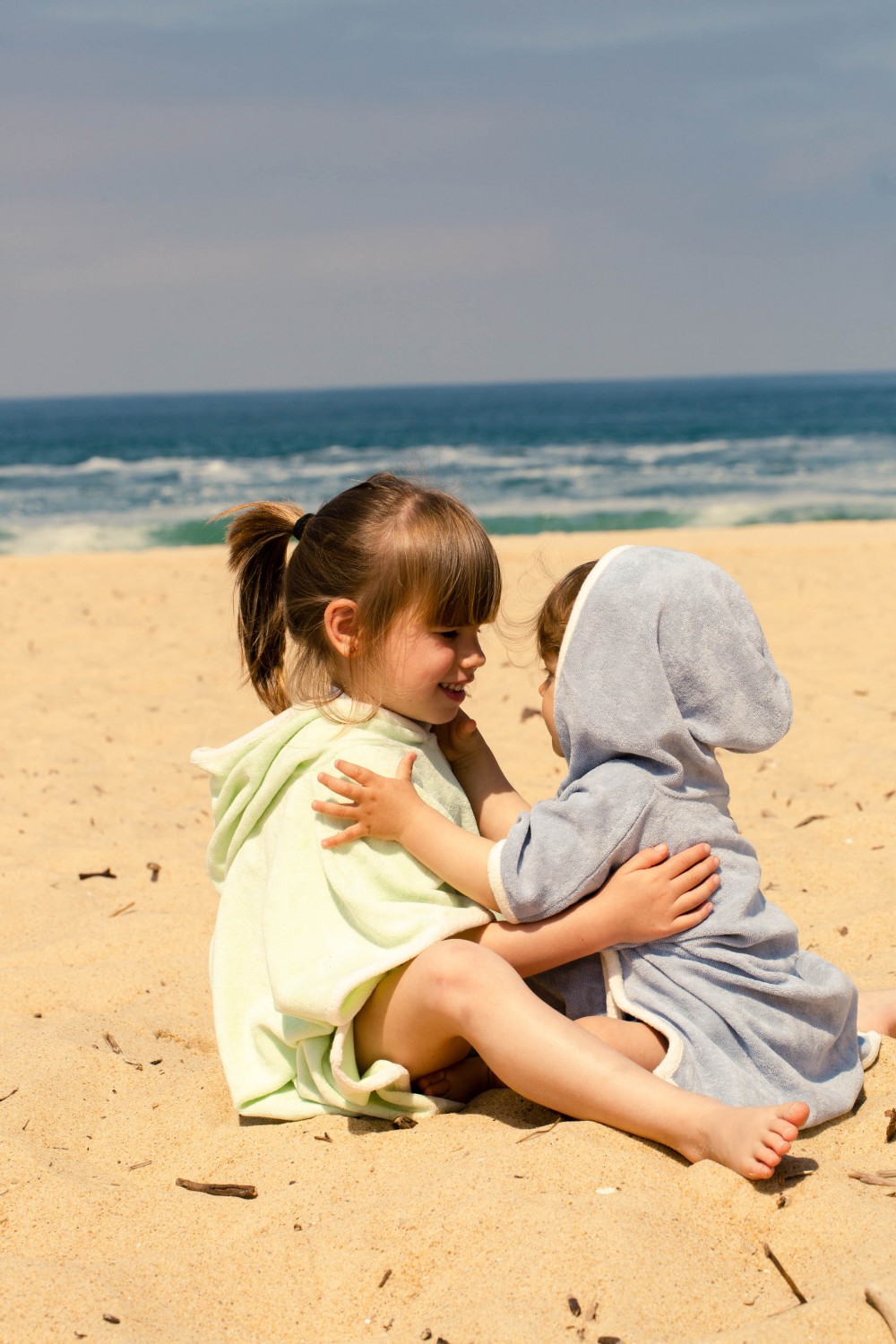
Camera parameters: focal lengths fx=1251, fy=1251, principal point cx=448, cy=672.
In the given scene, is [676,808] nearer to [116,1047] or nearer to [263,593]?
[263,593]

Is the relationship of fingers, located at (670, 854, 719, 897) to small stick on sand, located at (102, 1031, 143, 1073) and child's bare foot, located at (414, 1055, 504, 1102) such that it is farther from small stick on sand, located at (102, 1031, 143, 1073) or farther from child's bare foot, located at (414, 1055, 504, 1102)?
small stick on sand, located at (102, 1031, 143, 1073)

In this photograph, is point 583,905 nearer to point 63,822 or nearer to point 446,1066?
point 446,1066

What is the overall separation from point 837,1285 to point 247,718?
14.5ft

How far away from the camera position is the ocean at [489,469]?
19.2m

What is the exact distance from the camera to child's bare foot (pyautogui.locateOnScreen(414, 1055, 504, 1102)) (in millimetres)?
2434

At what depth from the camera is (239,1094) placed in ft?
8.06

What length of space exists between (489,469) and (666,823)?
25651 mm

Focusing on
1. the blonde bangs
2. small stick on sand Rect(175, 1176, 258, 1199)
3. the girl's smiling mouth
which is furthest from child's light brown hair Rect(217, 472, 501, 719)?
small stick on sand Rect(175, 1176, 258, 1199)

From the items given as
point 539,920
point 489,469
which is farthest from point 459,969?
point 489,469

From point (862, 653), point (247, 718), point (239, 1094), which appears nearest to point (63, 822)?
point (247, 718)

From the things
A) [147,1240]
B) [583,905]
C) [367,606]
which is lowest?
[147,1240]

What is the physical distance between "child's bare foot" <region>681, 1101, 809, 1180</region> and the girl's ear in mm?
1106

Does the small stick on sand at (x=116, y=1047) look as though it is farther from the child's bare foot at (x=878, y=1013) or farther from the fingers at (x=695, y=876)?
the child's bare foot at (x=878, y=1013)

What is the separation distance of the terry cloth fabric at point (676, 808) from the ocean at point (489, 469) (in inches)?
24.8
